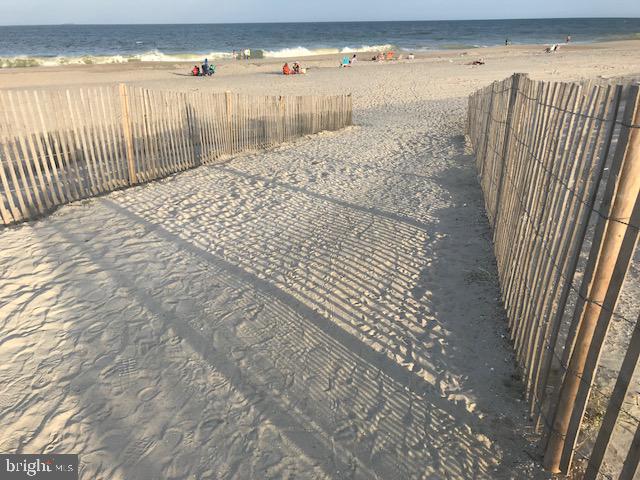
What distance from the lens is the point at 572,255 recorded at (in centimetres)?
257

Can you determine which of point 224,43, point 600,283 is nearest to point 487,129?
point 600,283

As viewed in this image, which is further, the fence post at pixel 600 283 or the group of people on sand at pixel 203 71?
the group of people on sand at pixel 203 71

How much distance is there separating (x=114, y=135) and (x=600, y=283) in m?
7.51

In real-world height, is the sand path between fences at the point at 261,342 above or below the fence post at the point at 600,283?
below

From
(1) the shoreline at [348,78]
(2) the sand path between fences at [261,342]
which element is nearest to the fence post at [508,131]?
(2) the sand path between fences at [261,342]

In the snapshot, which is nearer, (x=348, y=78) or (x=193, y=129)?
(x=193, y=129)

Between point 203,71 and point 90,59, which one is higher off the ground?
point 90,59

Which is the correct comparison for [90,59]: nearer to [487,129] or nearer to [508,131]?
[487,129]

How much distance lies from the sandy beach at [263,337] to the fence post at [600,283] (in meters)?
0.26

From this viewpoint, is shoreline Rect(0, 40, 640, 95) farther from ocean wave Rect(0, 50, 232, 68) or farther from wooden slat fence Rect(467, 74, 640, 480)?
wooden slat fence Rect(467, 74, 640, 480)

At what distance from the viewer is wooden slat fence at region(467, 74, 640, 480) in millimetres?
2139

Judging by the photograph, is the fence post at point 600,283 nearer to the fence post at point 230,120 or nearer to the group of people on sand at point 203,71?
the fence post at point 230,120

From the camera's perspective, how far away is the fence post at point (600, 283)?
2.10m

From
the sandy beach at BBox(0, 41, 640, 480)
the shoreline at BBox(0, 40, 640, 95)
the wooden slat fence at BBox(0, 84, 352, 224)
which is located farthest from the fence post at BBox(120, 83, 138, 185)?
the shoreline at BBox(0, 40, 640, 95)
